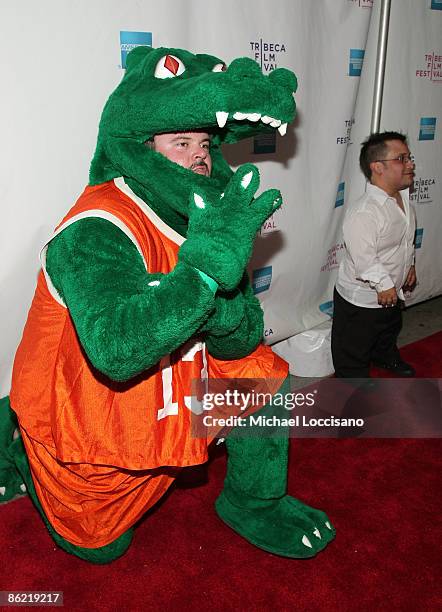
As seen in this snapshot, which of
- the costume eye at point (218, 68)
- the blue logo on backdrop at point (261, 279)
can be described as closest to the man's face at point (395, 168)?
the blue logo on backdrop at point (261, 279)

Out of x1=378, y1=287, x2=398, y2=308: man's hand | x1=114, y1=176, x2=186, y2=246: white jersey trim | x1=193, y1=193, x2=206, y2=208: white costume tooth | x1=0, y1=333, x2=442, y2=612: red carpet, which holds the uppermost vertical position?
x1=193, y1=193, x2=206, y2=208: white costume tooth

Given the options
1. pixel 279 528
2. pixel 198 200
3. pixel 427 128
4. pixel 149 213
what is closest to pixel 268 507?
pixel 279 528

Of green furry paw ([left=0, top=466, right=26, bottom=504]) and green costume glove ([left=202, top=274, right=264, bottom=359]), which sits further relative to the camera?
green furry paw ([left=0, top=466, right=26, bottom=504])

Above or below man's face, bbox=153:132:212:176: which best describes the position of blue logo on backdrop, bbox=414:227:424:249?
below

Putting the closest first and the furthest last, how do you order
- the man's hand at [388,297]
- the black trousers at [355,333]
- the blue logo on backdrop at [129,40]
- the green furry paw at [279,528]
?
1. the green furry paw at [279,528]
2. the blue logo on backdrop at [129,40]
3. the man's hand at [388,297]
4. the black trousers at [355,333]

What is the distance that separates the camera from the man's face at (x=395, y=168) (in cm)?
257

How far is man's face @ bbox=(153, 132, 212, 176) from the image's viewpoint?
1.47 meters

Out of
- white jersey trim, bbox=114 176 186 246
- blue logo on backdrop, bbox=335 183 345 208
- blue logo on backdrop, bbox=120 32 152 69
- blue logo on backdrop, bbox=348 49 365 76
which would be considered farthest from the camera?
blue logo on backdrop, bbox=335 183 345 208

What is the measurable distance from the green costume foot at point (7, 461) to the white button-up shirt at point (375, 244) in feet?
4.87

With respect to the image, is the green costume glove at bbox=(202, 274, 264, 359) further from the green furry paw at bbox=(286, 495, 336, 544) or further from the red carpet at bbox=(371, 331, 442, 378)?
the red carpet at bbox=(371, 331, 442, 378)

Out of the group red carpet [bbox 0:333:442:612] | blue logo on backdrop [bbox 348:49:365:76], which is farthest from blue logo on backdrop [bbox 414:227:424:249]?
red carpet [bbox 0:333:442:612]

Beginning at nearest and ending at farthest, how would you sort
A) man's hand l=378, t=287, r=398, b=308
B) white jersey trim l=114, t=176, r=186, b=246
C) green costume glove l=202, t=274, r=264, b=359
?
green costume glove l=202, t=274, r=264, b=359, white jersey trim l=114, t=176, r=186, b=246, man's hand l=378, t=287, r=398, b=308

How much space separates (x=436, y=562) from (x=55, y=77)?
1939 millimetres

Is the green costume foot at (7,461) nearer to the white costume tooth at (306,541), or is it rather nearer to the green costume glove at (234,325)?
the green costume glove at (234,325)
